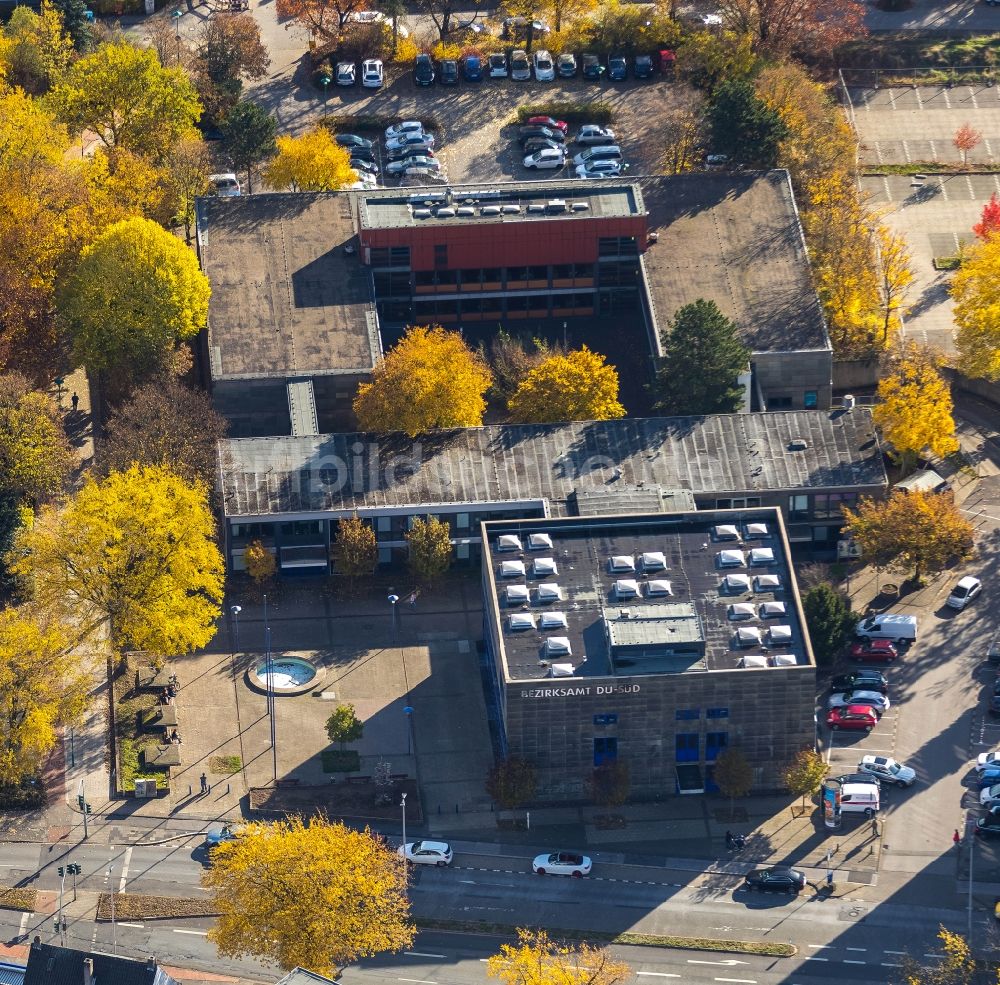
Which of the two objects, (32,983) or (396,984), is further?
(396,984)

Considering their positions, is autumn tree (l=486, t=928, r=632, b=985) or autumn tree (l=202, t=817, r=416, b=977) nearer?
autumn tree (l=486, t=928, r=632, b=985)

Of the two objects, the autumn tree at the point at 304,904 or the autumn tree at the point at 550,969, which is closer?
the autumn tree at the point at 550,969

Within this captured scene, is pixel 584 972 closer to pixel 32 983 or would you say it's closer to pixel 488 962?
pixel 488 962

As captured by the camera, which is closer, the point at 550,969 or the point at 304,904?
the point at 304,904

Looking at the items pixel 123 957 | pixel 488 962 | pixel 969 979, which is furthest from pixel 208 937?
pixel 969 979

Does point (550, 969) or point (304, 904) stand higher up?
point (304, 904)

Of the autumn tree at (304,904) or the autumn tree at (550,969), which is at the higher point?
the autumn tree at (304,904)

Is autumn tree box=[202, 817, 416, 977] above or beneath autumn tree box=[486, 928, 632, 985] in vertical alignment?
above

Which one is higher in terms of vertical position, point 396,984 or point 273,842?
point 273,842
